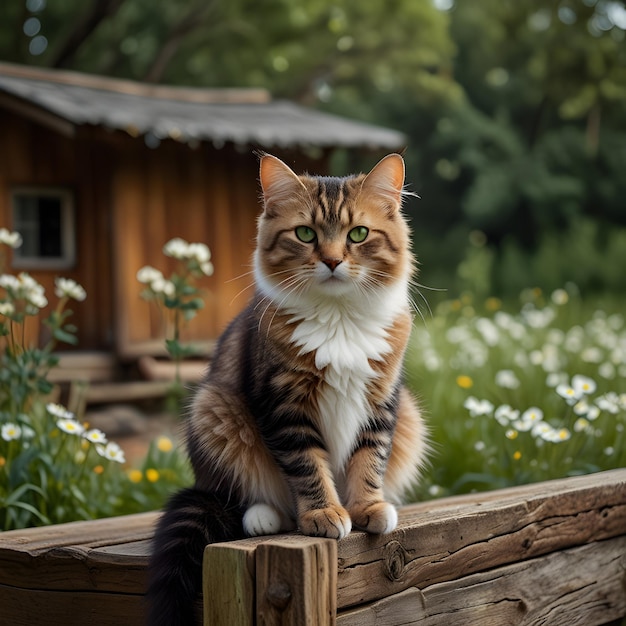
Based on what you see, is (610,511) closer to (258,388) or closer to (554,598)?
(554,598)

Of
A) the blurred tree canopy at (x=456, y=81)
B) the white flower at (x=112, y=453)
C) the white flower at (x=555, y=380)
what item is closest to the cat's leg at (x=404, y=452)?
the white flower at (x=112, y=453)

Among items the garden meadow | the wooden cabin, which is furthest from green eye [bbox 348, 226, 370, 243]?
the wooden cabin

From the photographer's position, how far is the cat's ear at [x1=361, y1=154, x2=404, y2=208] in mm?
2406

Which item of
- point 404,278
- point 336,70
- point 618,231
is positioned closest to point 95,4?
point 336,70

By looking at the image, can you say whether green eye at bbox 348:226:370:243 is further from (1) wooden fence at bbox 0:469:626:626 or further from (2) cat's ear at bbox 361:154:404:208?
(1) wooden fence at bbox 0:469:626:626

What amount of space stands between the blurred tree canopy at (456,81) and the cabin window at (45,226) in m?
4.54

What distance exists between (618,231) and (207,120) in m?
8.88

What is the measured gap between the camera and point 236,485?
2426 millimetres

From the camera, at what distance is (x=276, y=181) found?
7.94 feet

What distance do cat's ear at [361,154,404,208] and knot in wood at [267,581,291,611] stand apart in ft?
3.55

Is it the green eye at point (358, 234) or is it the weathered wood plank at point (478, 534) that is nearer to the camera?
the weathered wood plank at point (478, 534)

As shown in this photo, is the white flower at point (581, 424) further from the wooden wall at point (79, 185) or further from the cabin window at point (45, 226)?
the cabin window at point (45, 226)

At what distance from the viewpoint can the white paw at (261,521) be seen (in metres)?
2.32

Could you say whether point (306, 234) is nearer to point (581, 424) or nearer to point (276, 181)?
point (276, 181)
